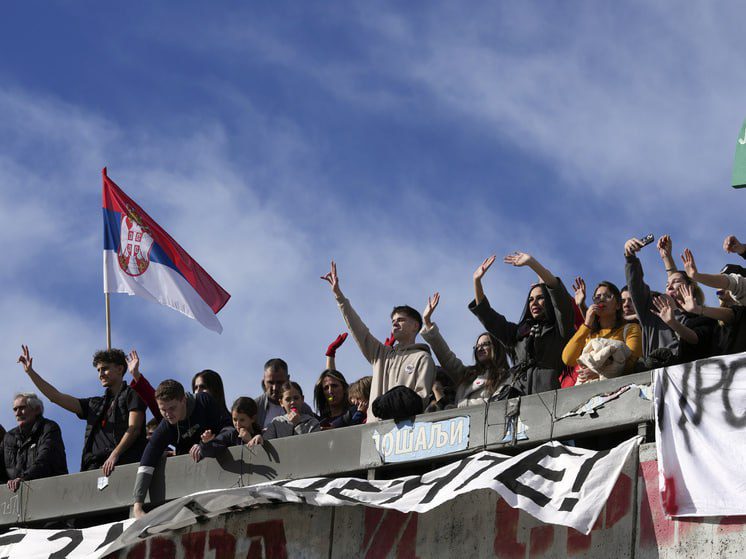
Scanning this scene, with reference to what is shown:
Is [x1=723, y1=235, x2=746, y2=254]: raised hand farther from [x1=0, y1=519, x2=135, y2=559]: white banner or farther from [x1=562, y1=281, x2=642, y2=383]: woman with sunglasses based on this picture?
[x1=0, y1=519, x2=135, y2=559]: white banner

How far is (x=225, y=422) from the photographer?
46.3ft

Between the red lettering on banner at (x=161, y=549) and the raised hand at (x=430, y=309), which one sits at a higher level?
the raised hand at (x=430, y=309)

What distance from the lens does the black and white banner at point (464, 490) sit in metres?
10.7

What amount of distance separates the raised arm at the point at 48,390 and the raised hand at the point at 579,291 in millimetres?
5394

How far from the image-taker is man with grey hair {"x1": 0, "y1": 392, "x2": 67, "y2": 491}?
15391 mm

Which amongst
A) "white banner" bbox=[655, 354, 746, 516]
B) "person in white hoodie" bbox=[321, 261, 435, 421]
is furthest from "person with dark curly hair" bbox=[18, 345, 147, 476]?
"white banner" bbox=[655, 354, 746, 516]

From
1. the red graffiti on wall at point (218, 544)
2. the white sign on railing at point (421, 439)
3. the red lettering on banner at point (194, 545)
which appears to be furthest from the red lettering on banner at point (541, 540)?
the red lettering on banner at point (194, 545)

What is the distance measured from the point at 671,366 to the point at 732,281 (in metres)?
0.78

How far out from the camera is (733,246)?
1170 centimetres

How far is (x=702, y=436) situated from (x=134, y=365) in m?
6.17

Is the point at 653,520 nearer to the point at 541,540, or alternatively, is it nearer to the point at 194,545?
the point at 541,540

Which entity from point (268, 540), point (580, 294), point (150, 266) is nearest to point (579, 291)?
point (580, 294)

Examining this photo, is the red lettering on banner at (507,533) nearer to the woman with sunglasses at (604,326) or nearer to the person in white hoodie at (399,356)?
the woman with sunglasses at (604,326)

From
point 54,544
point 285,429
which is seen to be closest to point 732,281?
point 285,429
